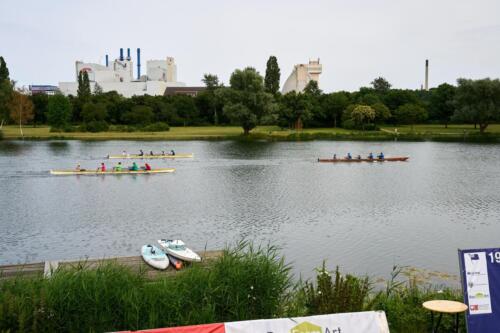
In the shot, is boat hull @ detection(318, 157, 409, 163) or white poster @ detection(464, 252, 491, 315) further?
boat hull @ detection(318, 157, 409, 163)

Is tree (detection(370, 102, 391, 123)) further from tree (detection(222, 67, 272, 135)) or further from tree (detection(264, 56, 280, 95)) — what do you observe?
tree (detection(222, 67, 272, 135))

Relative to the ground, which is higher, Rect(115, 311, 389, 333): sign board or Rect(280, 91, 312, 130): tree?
Rect(280, 91, 312, 130): tree

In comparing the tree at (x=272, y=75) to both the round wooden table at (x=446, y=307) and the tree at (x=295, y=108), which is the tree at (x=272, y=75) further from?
the round wooden table at (x=446, y=307)

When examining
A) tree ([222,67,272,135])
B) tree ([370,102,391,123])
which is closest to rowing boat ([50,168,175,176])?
tree ([222,67,272,135])

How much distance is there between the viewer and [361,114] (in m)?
99.4

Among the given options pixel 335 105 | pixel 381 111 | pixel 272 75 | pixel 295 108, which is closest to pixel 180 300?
pixel 295 108

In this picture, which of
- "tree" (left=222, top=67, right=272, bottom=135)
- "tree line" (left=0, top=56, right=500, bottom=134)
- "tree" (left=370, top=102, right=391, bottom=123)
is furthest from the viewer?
"tree" (left=370, top=102, right=391, bottom=123)

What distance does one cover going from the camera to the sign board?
7.63 metres

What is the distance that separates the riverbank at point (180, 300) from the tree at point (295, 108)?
88.5 meters

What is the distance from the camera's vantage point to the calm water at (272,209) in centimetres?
2283

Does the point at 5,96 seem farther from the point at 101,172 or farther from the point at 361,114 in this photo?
the point at 361,114

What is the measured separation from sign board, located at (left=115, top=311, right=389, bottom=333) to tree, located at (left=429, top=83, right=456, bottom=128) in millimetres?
105336

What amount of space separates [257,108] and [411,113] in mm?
34502

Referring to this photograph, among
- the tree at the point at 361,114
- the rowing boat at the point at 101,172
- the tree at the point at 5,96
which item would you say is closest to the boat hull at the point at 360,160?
the rowing boat at the point at 101,172
